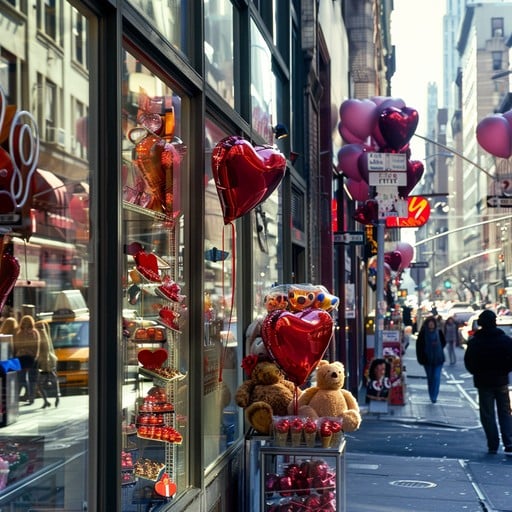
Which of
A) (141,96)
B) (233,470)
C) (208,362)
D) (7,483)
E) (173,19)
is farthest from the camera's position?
(233,470)

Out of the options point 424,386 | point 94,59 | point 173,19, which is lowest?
point 424,386

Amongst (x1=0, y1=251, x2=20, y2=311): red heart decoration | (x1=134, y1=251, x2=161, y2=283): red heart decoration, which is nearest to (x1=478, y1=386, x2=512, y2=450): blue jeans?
(x1=134, y1=251, x2=161, y2=283): red heart decoration

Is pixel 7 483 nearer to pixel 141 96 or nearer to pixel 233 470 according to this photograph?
pixel 141 96

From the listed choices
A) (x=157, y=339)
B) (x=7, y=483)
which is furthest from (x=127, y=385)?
(x=7, y=483)

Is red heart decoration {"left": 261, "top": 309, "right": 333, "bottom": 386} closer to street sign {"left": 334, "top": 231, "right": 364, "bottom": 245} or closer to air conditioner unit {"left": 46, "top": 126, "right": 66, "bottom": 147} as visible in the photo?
air conditioner unit {"left": 46, "top": 126, "right": 66, "bottom": 147}

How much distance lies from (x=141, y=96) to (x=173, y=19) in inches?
30.3

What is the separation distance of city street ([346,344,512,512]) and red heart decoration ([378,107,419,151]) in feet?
15.0

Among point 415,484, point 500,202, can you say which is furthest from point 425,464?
point 500,202

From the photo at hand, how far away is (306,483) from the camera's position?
682cm

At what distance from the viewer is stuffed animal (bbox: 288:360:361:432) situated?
684 centimetres

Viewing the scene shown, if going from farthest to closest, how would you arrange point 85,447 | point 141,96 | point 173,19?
point 173,19 → point 141,96 → point 85,447

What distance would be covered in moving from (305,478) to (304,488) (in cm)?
7

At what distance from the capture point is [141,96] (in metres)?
5.45

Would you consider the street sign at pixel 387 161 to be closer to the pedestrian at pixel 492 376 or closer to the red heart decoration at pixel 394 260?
the pedestrian at pixel 492 376
